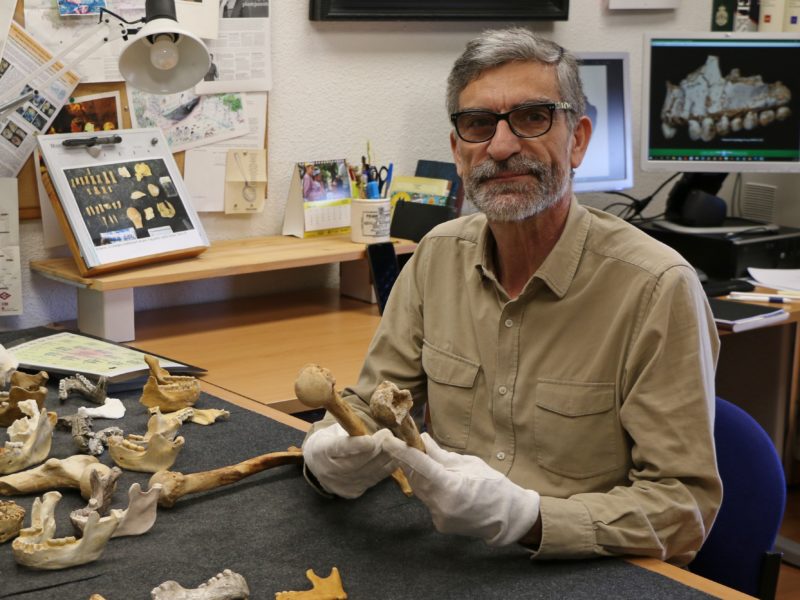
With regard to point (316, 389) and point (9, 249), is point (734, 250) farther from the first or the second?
point (316, 389)

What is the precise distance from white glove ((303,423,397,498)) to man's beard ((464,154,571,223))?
35 cm

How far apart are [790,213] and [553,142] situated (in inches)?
80.9

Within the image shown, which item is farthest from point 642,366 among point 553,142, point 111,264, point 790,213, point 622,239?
point 790,213

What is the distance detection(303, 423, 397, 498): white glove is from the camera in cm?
119

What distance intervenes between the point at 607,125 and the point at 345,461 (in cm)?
187

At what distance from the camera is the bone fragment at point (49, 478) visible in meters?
1.31

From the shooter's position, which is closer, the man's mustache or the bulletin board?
the man's mustache

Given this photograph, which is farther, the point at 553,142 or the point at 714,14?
the point at 714,14

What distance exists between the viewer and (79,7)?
2.09 metres

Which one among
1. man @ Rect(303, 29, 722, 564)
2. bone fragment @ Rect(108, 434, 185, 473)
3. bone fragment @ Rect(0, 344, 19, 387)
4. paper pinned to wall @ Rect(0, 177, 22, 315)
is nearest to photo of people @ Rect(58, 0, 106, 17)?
paper pinned to wall @ Rect(0, 177, 22, 315)

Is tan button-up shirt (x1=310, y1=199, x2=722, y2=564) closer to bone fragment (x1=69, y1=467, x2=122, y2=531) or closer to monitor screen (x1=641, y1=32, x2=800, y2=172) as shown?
bone fragment (x1=69, y1=467, x2=122, y2=531)

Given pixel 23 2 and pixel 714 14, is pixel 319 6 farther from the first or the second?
pixel 714 14

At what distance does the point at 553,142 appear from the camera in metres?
1.40

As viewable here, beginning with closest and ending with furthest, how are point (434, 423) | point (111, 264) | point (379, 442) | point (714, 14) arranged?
point (379, 442) → point (434, 423) → point (111, 264) → point (714, 14)
